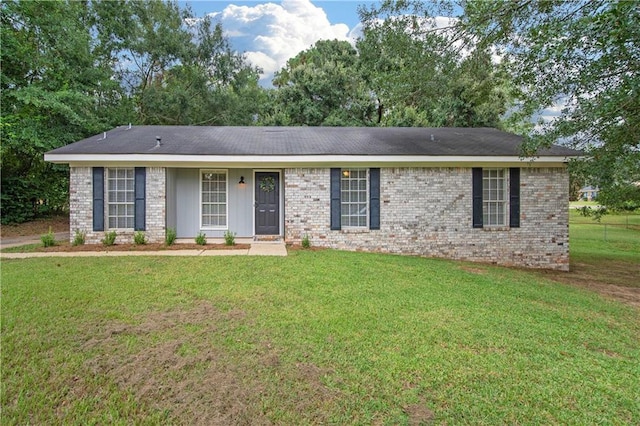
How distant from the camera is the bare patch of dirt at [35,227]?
11312 millimetres

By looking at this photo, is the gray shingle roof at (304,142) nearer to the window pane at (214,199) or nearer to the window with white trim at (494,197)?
the window with white trim at (494,197)

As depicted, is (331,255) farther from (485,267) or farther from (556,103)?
(556,103)

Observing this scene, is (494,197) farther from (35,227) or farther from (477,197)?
(35,227)

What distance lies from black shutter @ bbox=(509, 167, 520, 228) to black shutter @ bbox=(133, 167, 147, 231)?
977cm

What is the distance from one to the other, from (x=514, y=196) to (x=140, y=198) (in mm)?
9971

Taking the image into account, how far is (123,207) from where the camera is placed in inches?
351

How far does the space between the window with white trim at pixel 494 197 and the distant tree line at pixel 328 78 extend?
1295 mm

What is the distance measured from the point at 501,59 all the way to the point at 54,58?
617 inches

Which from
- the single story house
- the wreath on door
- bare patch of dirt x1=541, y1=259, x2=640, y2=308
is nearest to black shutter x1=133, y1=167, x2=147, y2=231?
the single story house

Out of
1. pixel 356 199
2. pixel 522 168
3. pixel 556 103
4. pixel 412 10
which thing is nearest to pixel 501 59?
pixel 556 103

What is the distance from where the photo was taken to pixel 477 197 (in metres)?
9.10

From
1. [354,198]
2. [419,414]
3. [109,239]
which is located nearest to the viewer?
[419,414]

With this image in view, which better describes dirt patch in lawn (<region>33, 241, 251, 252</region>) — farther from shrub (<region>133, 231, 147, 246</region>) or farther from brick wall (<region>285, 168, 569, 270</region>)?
brick wall (<region>285, 168, 569, 270</region>)

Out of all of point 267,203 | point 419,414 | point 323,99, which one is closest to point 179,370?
point 419,414
